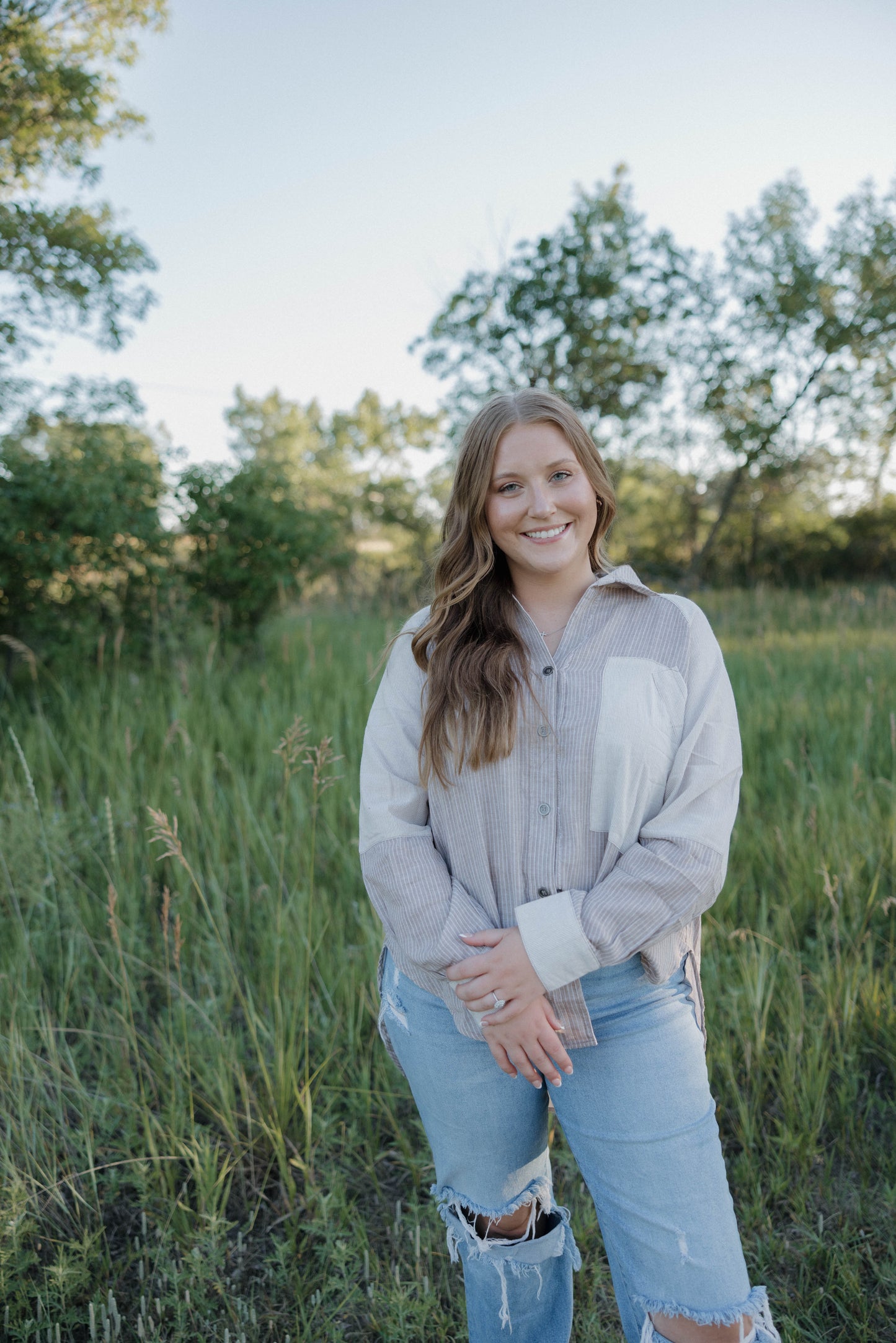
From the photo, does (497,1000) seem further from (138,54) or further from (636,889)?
(138,54)

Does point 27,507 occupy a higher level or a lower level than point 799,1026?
higher

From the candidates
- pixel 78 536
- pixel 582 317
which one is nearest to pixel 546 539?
pixel 78 536

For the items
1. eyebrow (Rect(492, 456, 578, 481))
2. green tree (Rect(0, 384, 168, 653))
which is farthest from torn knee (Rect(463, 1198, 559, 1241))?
green tree (Rect(0, 384, 168, 653))

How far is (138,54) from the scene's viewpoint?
6555 mm

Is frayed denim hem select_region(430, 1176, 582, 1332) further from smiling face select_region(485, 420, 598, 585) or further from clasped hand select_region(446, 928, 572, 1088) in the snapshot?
smiling face select_region(485, 420, 598, 585)

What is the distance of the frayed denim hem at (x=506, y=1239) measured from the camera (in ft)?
4.57

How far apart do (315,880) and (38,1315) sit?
1.47 metres

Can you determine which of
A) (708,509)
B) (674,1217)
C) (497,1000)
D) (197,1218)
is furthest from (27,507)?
(708,509)

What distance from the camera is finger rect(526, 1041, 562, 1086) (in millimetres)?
1252

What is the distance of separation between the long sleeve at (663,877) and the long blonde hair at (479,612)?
28 centimetres

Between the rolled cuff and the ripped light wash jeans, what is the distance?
12 cm

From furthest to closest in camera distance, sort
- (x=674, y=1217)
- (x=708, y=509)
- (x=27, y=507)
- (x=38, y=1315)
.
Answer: (x=708, y=509) < (x=27, y=507) < (x=38, y=1315) < (x=674, y=1217)

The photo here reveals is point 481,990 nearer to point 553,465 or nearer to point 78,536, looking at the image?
point 553,465

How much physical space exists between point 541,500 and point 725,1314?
1.33 m
